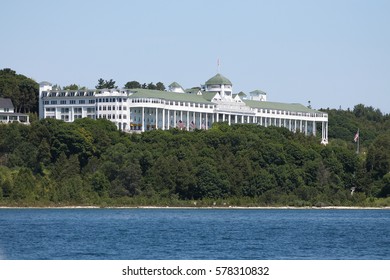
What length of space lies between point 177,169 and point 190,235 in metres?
60.0

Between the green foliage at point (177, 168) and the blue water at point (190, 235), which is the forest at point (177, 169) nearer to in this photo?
the green foliage at point (177, 168)

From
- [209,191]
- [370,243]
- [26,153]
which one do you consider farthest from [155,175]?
[370,243]

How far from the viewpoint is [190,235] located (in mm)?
104938

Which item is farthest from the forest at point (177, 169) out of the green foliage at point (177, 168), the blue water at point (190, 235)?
the blue water at point (190, 235)

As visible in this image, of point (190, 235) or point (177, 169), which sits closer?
point (190, 235)

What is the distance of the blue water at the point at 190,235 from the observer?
86750 mm

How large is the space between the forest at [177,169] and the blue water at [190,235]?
437 inches

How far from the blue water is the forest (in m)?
11.1

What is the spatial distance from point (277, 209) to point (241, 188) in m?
6.15

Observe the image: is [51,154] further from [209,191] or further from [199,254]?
[199,254]

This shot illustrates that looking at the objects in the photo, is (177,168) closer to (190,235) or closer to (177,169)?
(177,169)

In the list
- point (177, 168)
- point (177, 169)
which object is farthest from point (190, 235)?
point (177, 168)

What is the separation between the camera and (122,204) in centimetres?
16100

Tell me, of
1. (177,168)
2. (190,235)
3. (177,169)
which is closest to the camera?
(190,235)
